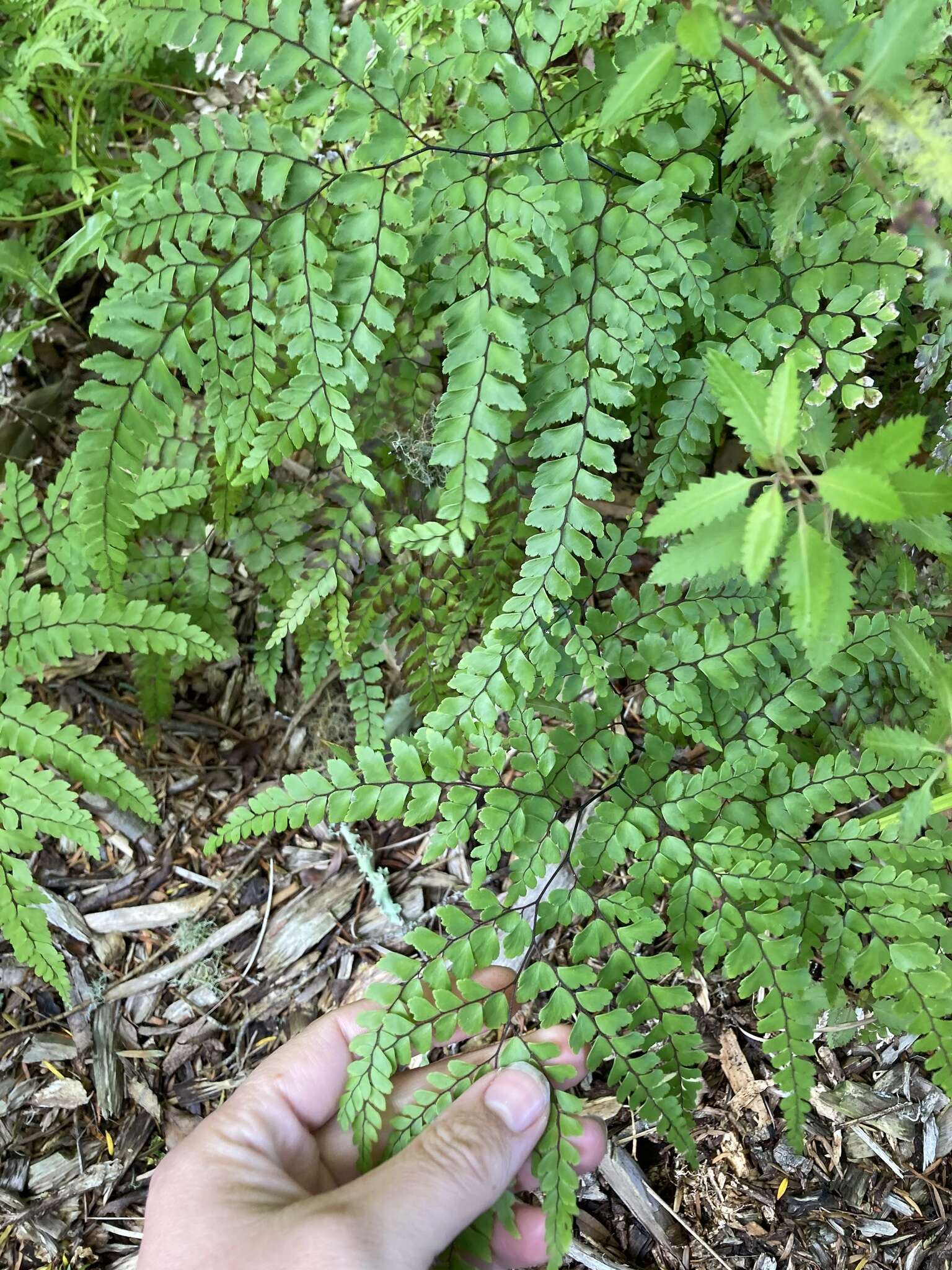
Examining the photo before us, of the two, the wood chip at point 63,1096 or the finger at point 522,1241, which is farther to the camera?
the wood chip at point 63,1096

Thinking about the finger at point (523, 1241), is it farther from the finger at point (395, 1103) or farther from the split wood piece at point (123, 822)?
the split wood piece at point (123, 822)

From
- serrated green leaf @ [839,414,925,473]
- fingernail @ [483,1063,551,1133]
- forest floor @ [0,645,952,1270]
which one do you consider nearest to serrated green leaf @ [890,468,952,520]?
serrated green leaf @ [839,414,925,473]

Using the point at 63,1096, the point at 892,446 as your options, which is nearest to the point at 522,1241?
the point at 63,1096

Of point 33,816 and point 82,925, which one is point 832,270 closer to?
point 33,816

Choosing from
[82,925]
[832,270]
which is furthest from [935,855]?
[82,925]

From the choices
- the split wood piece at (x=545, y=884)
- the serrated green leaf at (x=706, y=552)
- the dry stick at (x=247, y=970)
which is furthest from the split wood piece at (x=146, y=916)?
the serrated green leaf at (x=706, y=552)
